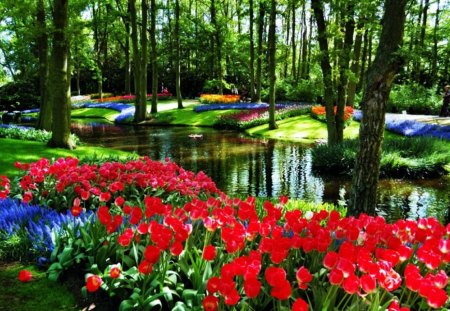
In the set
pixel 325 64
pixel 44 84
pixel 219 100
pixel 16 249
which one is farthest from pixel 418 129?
pixel 219 100

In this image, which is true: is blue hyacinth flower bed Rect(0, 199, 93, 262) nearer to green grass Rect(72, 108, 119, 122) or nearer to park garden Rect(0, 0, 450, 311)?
park garden Rect(0, 0, 450, 311)

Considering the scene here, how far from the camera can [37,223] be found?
18.6 ft

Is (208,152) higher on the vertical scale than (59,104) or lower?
lower

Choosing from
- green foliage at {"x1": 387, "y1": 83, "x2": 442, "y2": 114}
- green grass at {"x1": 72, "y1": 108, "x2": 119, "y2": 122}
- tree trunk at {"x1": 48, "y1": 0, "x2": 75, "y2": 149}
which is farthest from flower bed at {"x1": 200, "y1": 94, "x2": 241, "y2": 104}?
tree trunk at {"x1": 48, "y1": 0, "x2": 75, "y2": 149}

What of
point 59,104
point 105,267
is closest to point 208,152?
point 59,104

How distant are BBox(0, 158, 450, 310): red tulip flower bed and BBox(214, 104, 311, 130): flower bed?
24.6 m

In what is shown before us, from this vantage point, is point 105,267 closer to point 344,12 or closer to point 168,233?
point 168,233

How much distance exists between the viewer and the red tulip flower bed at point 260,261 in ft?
8.96

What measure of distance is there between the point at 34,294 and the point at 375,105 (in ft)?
16.6

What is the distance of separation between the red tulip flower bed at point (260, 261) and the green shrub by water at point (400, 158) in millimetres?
10439

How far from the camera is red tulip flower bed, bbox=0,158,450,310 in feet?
8.96

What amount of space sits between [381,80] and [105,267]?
4586 millimetres

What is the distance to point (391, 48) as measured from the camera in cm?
624

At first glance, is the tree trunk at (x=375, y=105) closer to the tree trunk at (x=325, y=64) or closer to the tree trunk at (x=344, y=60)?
the tree trunk at (x=344, y=60)
